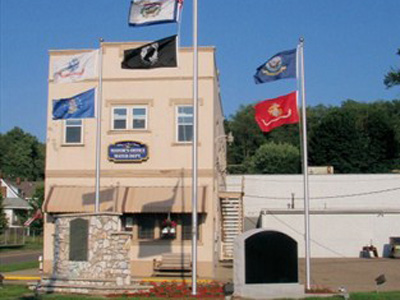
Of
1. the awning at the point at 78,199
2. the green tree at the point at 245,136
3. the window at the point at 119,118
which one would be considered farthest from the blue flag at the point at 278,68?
the green tree at the point at 245,136

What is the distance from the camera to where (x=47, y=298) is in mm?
17234

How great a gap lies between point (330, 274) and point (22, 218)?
189ft

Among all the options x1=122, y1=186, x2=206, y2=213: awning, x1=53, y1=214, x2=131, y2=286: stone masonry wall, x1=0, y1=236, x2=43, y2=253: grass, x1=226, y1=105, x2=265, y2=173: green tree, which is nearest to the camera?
x1=53, y1=214, x2=131, y2=286: stone masonry wall

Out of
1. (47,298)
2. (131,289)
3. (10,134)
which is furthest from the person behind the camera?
(10,134)

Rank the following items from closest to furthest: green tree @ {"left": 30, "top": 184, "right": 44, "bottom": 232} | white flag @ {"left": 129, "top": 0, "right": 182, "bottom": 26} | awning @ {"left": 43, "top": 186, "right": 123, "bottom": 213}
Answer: white flag @ {"left": 129, "top": 0, "right": 182, "bottom": 26} → awning @ {"left": 43, "top": 186, "right": 123, "bottom": 213} → green tree @ {"left": 30, "top": 184, "right": 44, "bottom": 232}

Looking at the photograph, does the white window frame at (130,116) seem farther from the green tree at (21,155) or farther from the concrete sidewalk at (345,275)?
the green tree at (21,155)

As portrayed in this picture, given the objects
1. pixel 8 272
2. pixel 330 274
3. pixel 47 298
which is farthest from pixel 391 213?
pixel 47 298

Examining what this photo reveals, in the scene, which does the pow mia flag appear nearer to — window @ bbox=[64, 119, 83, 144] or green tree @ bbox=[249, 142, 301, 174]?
window @ bbox=[64, 119, 83, 144]

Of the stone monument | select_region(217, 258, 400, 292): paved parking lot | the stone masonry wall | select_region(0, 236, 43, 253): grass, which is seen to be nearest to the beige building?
select_region(217, 258, 400, 292): paved parking lot

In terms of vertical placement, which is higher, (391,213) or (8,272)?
(391,213)

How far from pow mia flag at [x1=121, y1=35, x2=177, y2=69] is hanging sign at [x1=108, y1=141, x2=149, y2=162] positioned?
7.00m

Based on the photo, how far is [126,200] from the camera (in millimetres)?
25438

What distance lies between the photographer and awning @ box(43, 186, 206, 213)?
25047mm

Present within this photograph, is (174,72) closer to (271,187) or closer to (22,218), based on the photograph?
(271,187)
